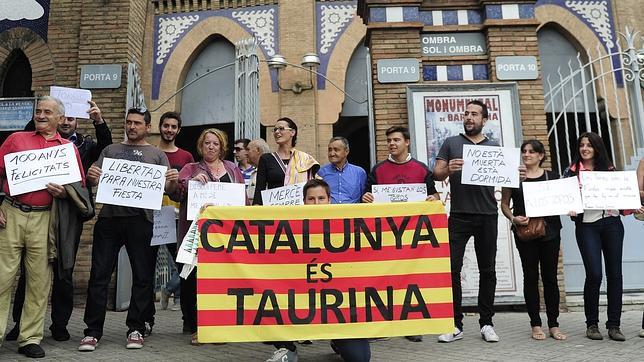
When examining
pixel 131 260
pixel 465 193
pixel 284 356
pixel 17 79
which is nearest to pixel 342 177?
pixel 465 193

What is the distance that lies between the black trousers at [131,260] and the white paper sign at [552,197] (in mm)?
3563

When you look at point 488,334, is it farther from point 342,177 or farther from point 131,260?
point 131,260

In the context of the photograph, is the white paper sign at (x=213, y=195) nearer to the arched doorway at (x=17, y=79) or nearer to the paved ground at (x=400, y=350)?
the paved ground at (x=400, y=350)

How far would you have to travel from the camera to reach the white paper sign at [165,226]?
5164 mm

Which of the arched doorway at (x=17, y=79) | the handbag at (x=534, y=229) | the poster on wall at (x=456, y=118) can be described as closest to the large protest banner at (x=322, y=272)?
the handbag at (x=534, y=229)

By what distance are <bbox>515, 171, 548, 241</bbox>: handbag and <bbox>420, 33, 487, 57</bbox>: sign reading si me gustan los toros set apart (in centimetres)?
315

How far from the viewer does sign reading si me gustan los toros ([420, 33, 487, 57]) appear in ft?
23.7

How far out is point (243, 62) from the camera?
795 cm

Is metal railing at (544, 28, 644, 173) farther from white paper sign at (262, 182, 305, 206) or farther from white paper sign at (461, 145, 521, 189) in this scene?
white paper sign at (262, 182, 305, 206)

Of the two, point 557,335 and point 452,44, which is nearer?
point 557,335

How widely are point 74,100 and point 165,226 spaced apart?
1.59 metres

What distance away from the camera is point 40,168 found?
4.30 m

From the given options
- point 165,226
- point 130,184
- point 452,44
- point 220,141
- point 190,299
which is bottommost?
point 190,299

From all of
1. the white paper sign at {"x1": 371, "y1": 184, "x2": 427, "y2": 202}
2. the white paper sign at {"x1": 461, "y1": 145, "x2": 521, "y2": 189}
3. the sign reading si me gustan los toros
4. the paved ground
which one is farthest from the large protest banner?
the sign reading si me gustan los toros
